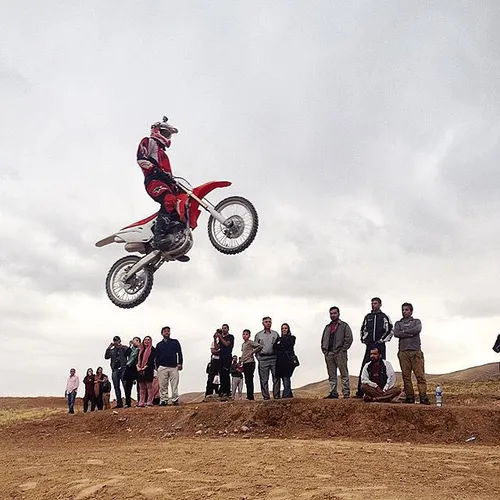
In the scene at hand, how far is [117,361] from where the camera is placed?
698 inches

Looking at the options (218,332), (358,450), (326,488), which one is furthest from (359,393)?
(326,488)

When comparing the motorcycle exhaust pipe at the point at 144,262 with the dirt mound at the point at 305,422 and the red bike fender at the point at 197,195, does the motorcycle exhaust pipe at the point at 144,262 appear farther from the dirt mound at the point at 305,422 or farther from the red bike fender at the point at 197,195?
the dirt mound at the point at 305,422

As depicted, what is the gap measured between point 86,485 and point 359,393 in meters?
7.80

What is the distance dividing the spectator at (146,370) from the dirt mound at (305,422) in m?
1.50

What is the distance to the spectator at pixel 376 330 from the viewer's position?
1325 centimetres

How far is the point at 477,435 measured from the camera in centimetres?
1169

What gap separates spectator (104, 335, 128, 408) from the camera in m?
17.7

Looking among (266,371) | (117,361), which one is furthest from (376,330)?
(117,361)

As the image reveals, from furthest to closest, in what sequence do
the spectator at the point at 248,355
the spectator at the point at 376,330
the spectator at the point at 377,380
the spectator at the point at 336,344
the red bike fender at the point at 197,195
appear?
1. the red bike fender at the point at 197,195
2. the spectator at the point at 248,355
3. the spectator at the point at 336,344
4. the spectator at the point at 377,380
5. the spectator at the point at 376,330

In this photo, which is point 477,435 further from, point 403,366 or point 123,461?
point 123,461

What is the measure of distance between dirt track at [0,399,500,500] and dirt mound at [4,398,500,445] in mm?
22

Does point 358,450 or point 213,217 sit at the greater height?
point 213,217

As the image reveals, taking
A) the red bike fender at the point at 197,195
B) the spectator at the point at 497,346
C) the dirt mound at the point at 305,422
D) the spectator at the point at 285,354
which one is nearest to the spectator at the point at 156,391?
the dirt mound at the point at 305,422

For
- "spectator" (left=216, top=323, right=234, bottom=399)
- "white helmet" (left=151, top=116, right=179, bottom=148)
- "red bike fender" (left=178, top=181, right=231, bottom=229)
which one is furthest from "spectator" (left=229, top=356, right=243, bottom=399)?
"white helmet" (left=151, top=116, right=179, bottom=148)
